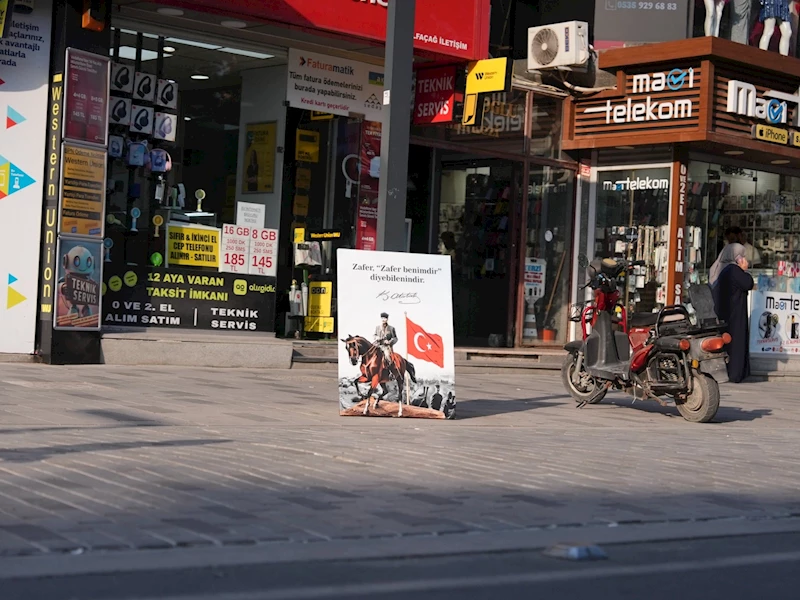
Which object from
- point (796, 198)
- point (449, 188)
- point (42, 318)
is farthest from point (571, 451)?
point (796, 198)

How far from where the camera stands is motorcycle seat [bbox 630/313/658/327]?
12641 millimetres

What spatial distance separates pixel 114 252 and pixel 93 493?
8998 millimetres

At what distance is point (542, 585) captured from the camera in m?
5.05

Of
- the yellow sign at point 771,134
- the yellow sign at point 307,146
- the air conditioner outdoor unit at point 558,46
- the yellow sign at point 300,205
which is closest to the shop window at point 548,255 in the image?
the air conditioner outdoor unit at point 558,46

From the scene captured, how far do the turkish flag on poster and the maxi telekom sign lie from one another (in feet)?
31.5

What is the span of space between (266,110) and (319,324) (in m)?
2.89

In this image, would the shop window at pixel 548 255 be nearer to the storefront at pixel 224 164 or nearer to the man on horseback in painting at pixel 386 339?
the storefront at pixel 224 164

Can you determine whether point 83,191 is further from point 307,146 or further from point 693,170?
point 693,170

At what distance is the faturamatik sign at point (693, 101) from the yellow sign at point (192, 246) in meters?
6.90

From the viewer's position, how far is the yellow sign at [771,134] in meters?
19.7

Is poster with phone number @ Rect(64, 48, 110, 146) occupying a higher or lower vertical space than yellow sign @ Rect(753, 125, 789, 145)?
lower

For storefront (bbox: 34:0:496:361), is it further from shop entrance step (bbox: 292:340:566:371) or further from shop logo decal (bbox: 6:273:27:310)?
shop entrance step (bbox: 292:340:566:371)

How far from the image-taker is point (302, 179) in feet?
56.1
